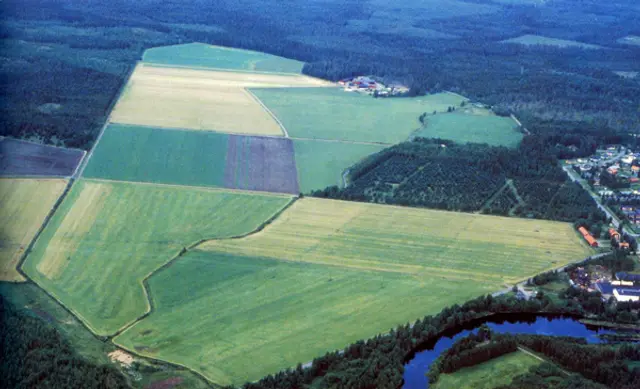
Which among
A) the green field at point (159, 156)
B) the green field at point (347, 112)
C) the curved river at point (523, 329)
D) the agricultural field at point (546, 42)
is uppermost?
the curved river at point (523, 329)

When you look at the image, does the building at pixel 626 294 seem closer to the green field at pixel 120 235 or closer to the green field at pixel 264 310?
the green field at pixel 264 310

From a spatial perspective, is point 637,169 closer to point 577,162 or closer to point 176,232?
point 577,162

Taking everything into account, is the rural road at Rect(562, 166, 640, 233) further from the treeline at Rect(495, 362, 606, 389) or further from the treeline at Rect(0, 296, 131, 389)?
the treeline at Rect(0, 296, 131, 389)

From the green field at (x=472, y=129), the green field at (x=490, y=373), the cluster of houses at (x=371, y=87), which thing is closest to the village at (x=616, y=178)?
the green field at (x=472, y=129)

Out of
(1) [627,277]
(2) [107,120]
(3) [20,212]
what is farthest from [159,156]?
(1) [627,277]

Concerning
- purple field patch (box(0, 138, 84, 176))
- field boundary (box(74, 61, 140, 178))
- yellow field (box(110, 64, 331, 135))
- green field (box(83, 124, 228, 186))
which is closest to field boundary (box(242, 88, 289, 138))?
yellow field (box(110, 64, 331, 135))

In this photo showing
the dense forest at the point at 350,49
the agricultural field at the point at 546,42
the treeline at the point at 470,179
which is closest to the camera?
the treeline at the point at 470,179

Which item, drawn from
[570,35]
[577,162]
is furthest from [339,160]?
[570,35]
